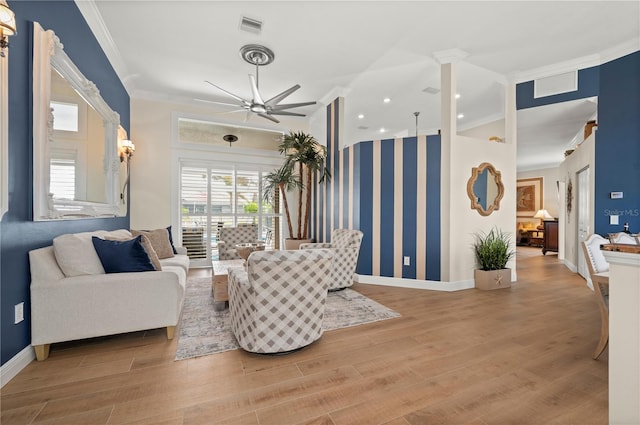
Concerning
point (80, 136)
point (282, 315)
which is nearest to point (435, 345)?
point (282, 315)

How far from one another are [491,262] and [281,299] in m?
3.63

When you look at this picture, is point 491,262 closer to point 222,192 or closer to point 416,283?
point 416,283

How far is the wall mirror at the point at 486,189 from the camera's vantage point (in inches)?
172

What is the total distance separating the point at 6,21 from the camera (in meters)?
1.63

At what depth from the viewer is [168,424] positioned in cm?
Result: 149

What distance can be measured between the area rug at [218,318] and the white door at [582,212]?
425 centimetres

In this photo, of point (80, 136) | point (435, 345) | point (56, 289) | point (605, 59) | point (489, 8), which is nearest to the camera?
point (56, 289)

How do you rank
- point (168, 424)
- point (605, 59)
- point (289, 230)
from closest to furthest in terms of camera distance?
point (168, 424) → point (605, 59) → point (289, 230)

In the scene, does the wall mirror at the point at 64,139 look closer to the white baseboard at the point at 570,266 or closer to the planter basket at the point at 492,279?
the planter basket at the point at 492,279

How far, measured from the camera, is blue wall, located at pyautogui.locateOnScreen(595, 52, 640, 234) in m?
3.75

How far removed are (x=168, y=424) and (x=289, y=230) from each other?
15.5 feet

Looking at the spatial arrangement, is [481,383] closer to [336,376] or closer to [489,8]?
[336,376]

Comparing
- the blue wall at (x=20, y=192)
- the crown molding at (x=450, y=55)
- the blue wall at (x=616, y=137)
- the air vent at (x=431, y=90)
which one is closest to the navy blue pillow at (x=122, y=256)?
the blue wall at (x=20, y=192)

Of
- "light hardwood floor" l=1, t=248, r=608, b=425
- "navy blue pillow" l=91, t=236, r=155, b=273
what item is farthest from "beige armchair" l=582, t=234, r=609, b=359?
"navy blue pillow" l=91, t=236, r=155, b=273
